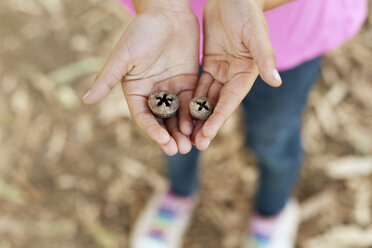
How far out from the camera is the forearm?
68.4 inches

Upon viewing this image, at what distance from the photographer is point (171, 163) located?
8.07 ft

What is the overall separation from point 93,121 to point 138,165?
21.9 inches

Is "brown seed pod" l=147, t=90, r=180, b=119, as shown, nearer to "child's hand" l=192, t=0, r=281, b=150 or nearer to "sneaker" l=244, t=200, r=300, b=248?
"child's hand" l=192, t=0, r=281, b=150

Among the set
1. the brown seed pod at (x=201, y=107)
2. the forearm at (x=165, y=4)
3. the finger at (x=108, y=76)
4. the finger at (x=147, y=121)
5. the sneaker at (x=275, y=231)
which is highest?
the forearm at (x=165, y=4)

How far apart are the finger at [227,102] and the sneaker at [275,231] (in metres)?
1.44

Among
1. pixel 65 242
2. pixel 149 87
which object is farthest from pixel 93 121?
pixel 149 87

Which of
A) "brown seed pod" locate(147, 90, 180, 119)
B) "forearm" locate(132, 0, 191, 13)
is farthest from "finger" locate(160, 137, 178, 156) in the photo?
"forearm" locate(132, 0, 191, 13)

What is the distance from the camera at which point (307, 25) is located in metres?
1.73

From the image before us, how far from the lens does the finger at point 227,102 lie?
1.46 metres

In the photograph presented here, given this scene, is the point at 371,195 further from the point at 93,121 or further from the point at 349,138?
the point at 93,121

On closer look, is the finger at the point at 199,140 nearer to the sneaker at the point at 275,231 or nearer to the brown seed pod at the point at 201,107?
the brown seed pod at the point at 201,107

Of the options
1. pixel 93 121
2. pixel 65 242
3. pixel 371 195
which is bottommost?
pixel 371 195

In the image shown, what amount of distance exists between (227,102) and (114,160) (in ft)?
5.95

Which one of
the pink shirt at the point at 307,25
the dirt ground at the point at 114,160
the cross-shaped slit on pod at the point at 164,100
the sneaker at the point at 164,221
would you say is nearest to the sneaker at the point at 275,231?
the dirt ground at the point at 114,160
